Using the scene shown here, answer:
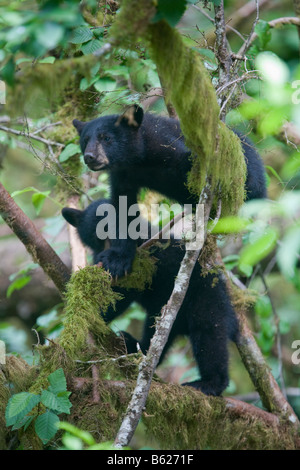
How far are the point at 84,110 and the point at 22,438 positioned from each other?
12.3 ft

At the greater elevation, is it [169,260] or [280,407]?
[169,260]

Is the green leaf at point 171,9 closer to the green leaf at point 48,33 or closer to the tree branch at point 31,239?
the green leaf at point 48,33

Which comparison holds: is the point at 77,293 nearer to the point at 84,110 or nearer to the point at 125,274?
the point at 125,274

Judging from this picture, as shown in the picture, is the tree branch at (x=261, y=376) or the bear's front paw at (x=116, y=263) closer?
the bear's front paw at (x=116, y=263)

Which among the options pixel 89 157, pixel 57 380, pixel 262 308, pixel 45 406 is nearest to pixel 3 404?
pixel 45 406

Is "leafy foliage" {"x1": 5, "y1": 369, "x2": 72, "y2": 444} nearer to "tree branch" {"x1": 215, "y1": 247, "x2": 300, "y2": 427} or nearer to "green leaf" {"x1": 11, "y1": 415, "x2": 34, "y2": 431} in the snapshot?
"green leaf" {"x1": 11, "y1": 415, "x2": 34, "y2": 431}

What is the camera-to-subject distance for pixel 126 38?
7.16 feet

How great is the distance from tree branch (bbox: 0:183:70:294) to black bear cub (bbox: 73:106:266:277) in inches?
15.8

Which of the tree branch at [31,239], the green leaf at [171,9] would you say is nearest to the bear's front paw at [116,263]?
the tree branch at [31,239]

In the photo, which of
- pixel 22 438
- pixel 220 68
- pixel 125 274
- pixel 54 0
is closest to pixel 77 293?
pixel 125 274

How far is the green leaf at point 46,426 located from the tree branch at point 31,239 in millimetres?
1728

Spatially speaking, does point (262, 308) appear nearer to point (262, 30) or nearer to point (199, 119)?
point (262, 30)

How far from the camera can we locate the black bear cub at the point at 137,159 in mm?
4184

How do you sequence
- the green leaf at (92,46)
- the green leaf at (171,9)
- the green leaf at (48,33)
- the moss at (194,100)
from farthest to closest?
the green leaf at (92,46)
the moss at (194,100)
the green leaf at (171,9)
the green leaf at (48,33)
